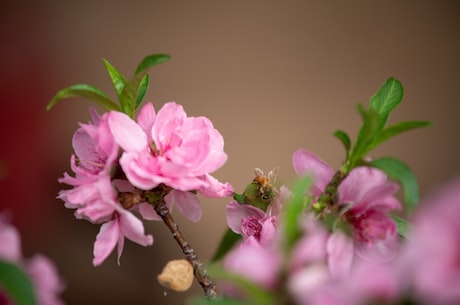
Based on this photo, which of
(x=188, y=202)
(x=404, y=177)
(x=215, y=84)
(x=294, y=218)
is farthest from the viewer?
(x=215, y=84)

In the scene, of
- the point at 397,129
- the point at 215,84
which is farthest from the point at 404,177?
the point at 215,84

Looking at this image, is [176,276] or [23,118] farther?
[23,118]

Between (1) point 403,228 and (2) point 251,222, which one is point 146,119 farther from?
(1) point 403,228

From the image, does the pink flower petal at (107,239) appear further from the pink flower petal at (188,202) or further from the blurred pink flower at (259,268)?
the blurred pink flower at (259,268)

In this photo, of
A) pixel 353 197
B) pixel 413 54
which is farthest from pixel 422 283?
pixel 413 54

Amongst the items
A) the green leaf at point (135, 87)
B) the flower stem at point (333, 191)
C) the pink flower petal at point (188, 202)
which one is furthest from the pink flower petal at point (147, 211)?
the flower stem at point (333, 191)

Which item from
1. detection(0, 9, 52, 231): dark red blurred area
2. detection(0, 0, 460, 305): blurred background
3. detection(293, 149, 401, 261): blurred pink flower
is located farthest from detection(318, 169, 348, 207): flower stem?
detection(0, 9, 52, 231): dark red blurred area

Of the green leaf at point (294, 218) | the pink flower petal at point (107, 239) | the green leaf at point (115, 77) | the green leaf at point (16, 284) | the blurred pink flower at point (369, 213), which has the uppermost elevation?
the green leaf at point (115, 77)

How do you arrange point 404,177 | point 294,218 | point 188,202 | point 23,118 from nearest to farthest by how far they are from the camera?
point 294,218 → point 404,177 → point 188,202 → point 23,118
